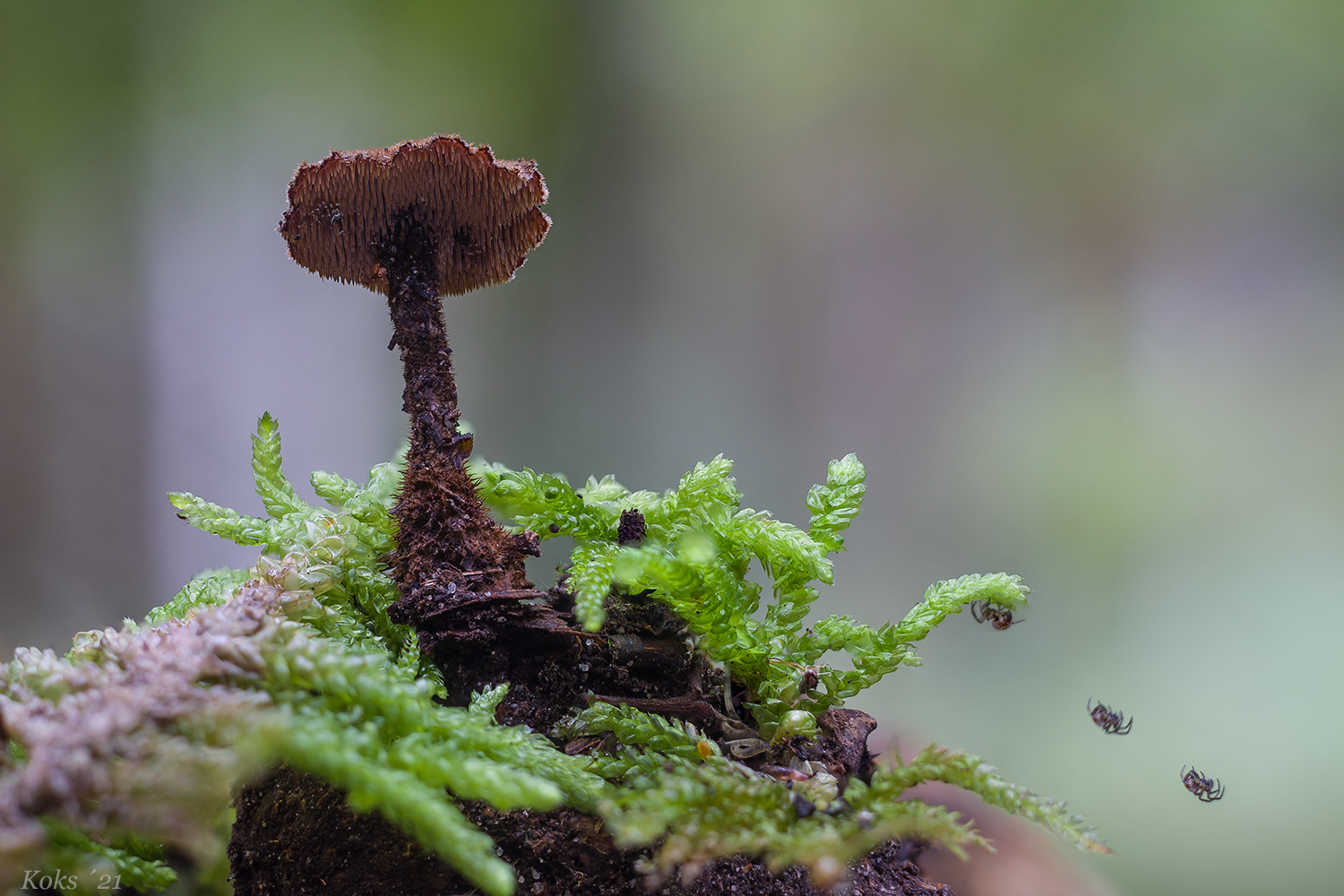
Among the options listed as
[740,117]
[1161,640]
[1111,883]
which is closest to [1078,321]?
[1161,640]

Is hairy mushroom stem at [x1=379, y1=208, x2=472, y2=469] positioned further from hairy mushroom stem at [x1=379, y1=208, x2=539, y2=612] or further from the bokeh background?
the bokeh background

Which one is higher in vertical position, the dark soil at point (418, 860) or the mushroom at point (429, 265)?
the mushroom at point (429, 265)

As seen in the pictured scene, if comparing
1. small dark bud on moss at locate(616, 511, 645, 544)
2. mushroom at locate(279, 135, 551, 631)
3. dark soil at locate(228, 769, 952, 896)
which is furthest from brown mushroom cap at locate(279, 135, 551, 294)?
dark soil at locate(228, 769, 952, 896)

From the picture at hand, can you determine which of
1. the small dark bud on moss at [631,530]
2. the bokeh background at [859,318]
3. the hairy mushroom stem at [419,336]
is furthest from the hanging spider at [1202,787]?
the hairy mushroom stem at [419,336]

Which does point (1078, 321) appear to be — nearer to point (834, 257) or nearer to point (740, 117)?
point (834, 257)

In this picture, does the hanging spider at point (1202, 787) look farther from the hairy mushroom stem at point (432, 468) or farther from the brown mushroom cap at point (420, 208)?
the brown mushroom cap at point (420, 208)

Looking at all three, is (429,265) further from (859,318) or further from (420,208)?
(859,318)
